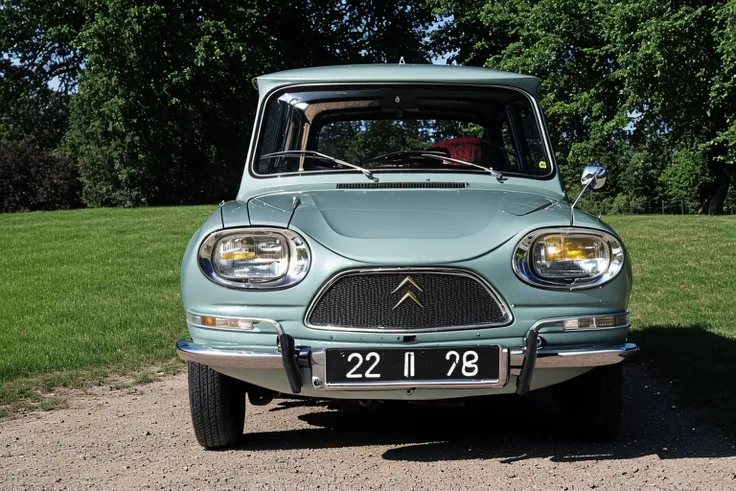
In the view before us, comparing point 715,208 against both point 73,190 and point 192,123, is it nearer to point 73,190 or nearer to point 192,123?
point 192,123

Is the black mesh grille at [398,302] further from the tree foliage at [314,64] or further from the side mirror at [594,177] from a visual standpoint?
the tree foliage at [314,64]

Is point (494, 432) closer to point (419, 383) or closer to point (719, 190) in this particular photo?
point (419, 383)

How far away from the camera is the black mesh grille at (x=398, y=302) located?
3785mm

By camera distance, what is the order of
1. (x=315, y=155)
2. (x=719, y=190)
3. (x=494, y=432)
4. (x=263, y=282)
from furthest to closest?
(x=719, y=190), (x=315, y=155), (x=494, y=432), (x=263, y=282)

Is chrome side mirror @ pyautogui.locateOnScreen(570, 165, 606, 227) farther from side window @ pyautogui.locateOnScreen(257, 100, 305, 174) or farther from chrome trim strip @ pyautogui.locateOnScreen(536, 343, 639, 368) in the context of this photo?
side window @ pyautogui.locateOnScreen(257, 100, 305, 174)

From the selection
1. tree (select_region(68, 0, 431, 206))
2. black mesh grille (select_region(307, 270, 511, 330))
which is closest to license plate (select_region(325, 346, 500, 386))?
black mesh grille (select_region(307, 270, 511, 330))

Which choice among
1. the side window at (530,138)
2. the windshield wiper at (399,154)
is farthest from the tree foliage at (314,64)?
the windshield wiper at (399,154)

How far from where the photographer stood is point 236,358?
3.80 m

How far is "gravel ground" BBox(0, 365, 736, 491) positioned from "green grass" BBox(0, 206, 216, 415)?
3.78ft

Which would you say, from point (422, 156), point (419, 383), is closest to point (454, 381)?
point (419, 383)

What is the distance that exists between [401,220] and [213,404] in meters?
1.22

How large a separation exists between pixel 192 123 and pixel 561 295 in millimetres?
28076

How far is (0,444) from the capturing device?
15.5 feet

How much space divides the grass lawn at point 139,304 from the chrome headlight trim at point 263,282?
2443mm
